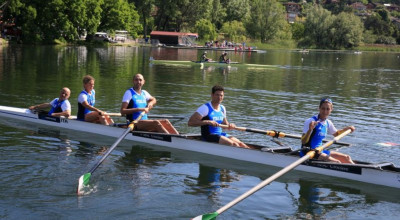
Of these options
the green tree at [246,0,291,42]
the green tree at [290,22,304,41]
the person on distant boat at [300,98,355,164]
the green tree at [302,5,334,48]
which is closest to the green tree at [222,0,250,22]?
the green tree at [246,0,291,42]

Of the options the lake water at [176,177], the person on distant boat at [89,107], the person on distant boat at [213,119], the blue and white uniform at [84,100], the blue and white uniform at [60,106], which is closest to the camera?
the lake water at [176,177]

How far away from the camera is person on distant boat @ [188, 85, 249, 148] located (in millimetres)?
11788

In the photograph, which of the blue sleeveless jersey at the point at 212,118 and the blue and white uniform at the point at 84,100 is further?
the blue and white uniform at the point at 84,100

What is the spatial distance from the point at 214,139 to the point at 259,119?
6647 millimetres

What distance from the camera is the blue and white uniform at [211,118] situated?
12.0 m

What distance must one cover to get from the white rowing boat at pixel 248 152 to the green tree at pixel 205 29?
289ft

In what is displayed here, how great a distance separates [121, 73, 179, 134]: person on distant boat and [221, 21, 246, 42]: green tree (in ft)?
314

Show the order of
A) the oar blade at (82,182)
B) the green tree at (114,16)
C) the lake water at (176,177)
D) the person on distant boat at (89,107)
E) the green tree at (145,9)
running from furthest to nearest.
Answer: the green tree at (145,9) → the green tree at (114,16) → the person on distant boat at (89,107) → the oar blade at (82,182) → the lake water at (176,177)

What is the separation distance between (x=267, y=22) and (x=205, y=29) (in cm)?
1757

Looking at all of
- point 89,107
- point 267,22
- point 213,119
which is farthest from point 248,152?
point 267,22

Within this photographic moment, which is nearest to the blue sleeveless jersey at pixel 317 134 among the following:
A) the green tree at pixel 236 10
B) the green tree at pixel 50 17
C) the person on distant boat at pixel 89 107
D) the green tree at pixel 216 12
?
the person on distant boat at pixel 89 107

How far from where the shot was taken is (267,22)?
4405 inches

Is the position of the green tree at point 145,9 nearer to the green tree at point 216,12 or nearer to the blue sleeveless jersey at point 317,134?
the green tree at point 216,12

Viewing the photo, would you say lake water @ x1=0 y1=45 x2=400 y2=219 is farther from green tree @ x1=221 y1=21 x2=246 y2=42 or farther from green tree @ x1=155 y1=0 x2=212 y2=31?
green tree @ x1=221 y1=21 x2=246 y2=42
